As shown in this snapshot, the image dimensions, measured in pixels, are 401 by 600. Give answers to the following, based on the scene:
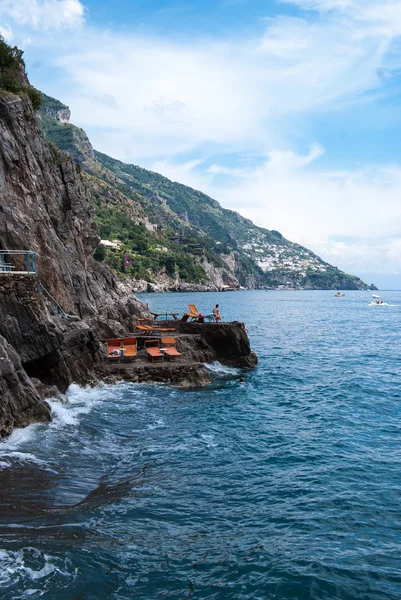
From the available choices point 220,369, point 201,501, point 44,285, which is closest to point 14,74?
point 44,285

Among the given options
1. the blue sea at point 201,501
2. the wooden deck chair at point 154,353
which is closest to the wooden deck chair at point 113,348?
the wooden deck chair at point 154,353

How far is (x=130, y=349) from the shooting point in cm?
2900

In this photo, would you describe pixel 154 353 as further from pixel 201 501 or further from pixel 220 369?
pixel 201 501

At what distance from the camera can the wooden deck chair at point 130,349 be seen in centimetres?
2842

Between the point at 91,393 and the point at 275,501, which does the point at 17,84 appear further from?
the point at 275,501

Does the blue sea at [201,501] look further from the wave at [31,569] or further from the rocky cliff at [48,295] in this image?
the rocky cliff at [48,295]

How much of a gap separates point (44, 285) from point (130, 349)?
6866 millimetres

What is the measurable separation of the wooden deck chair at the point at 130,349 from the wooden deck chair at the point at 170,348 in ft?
6.46

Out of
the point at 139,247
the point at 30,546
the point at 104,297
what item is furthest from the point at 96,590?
the point at 139,247

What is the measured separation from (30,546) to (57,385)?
1303 cm

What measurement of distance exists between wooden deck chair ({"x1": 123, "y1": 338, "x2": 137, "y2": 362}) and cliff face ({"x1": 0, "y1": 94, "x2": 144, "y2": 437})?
2.46 metres

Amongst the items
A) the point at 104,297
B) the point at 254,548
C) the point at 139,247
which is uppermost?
the point at 139,247

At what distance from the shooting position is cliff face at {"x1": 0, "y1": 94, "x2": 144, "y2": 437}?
16.7 m

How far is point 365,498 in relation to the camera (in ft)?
41.8
